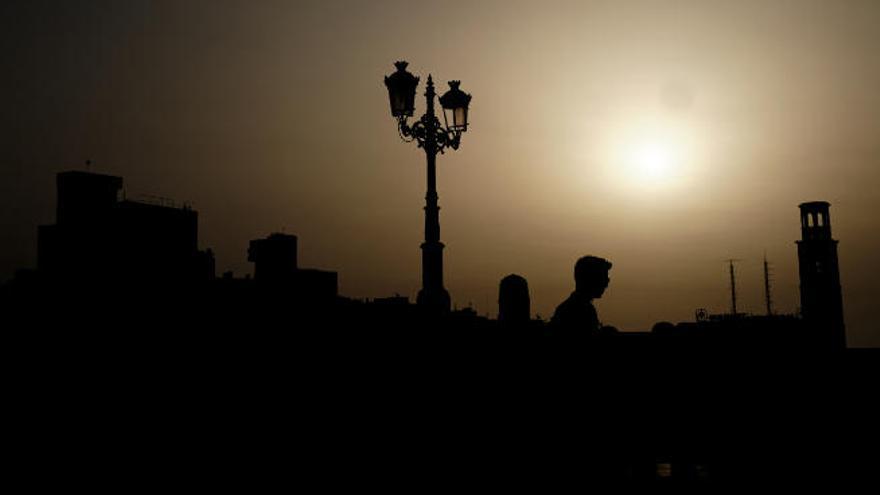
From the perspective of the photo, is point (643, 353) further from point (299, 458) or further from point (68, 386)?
point (68, 386)

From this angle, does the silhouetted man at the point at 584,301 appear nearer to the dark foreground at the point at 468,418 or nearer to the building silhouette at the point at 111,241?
the dark foreground at the point at 468,418

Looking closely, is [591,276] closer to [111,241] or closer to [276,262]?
[276,262]

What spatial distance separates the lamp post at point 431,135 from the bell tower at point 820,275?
114 feet

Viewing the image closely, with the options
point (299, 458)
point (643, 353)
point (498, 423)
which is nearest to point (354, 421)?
point (299, 458)

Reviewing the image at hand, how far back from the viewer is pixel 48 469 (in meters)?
7.24

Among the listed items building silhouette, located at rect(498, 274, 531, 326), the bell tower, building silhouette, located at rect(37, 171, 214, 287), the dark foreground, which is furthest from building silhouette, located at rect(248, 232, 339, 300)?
building silhouette, located at rect(498, 274, 531, 326)

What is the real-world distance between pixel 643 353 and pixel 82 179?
6063cm

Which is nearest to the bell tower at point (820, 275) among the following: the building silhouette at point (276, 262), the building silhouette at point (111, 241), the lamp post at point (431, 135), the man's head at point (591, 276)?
the building silhouette at point (276, 262)

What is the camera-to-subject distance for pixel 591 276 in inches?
241

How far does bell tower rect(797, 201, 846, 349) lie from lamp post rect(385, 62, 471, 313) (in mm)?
34601

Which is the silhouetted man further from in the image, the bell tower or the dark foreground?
the bell tower

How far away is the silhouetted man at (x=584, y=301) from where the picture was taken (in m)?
5.93

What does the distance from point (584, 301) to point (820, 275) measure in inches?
1760

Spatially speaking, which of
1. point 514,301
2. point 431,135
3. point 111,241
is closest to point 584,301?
point 514,301
